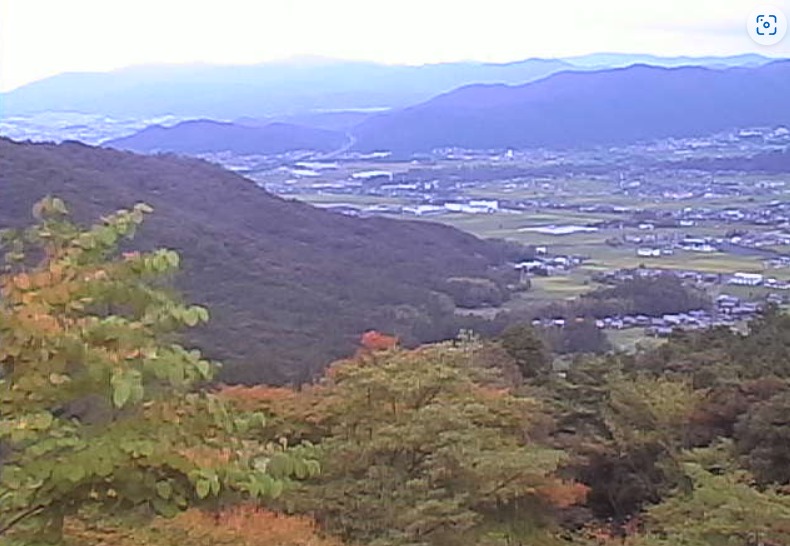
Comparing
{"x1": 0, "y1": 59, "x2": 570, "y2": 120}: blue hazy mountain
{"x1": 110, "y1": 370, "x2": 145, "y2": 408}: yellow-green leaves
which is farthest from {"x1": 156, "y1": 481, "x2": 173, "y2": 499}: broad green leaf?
{"x1": 0, "y1": 59, "x2": 570, "y2": 120}: blue hazy mountain

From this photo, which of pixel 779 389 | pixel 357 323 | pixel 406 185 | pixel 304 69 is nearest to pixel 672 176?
pixel 406 185

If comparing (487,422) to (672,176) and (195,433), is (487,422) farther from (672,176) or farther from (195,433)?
(672,176)

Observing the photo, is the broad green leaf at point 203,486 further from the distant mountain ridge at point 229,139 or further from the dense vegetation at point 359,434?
the distant mountain ridge at point 229,139

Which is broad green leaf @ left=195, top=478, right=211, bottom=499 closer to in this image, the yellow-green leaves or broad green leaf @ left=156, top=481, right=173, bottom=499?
broad green leaf @ left=156, top=481, right=173, bottom=499

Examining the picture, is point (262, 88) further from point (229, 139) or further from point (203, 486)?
point (203, 486)

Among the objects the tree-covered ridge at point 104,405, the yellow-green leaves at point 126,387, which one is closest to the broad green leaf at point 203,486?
the tree-covered ridge at point 104,405

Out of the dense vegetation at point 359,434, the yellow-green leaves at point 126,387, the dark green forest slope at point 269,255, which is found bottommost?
the dark green forest slope at point 269,255
